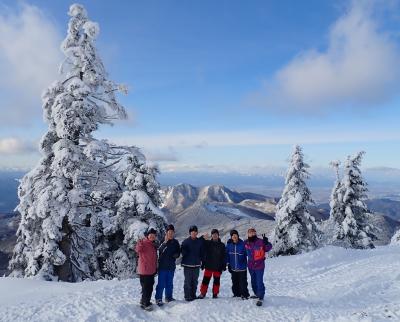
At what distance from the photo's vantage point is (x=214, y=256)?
1227 cm

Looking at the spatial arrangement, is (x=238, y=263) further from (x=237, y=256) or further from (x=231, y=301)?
(x=231, y=301)

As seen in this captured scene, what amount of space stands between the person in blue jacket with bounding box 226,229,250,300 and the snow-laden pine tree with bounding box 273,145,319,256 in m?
19.6

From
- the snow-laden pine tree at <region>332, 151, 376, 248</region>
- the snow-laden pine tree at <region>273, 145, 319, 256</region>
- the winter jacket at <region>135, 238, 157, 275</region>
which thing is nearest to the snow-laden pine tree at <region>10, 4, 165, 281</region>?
the winter jacket at <region>135, 238, 157, 275</region>

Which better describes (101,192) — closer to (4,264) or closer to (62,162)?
(62,162)

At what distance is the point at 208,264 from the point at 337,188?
29027 mm

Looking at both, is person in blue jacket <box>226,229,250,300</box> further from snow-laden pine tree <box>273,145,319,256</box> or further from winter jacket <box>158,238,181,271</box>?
snow-laden pine tree <box>273,145,319,256</box>

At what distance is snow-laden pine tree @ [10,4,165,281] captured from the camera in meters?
17.8

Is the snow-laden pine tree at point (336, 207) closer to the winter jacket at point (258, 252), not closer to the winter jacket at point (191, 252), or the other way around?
the winter jacket at point (258, 252)

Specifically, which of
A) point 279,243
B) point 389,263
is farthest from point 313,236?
point 389,263

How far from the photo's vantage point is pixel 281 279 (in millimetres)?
17141

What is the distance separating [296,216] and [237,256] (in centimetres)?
2093

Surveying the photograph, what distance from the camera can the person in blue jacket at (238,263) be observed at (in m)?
12.1

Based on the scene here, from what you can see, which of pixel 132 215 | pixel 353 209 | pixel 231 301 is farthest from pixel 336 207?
pixel 231 301

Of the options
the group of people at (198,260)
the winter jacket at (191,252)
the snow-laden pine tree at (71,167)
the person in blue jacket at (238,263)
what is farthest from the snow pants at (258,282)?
the snow-laden pine tree at (71,167)
